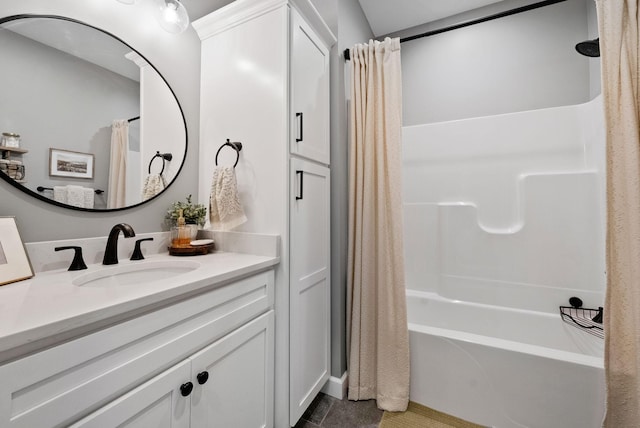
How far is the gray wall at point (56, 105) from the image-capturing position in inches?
36.3

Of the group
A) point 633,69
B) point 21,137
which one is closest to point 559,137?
point 633,69

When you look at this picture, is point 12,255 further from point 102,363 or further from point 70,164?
point 102,363

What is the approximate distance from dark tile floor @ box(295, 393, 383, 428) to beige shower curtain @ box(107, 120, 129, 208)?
1.40 metres

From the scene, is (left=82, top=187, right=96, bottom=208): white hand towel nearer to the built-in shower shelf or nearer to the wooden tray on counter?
the wooden tray on counter

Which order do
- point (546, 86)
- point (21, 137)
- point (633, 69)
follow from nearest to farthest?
1. point (21, 137)
2. point (633, 69)
3. point (546, 86)

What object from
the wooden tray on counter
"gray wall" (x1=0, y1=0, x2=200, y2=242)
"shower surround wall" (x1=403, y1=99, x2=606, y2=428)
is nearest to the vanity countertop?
"gray wall" (x1=0, y1=0, x2=200, y2=242)

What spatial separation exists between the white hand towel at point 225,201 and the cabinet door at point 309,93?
349 mm

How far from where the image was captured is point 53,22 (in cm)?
101

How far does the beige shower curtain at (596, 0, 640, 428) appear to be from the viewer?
3.43 feet

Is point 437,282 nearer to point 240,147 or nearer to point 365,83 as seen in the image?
point 365,83

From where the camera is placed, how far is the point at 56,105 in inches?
39.7

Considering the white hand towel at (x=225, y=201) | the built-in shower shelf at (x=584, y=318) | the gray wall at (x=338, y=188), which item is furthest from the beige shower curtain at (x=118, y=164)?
the built-in shower shelf at (x=584, y=318)

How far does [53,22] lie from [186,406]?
57.3 inches

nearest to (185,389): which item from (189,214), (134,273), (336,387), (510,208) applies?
(134,273)
